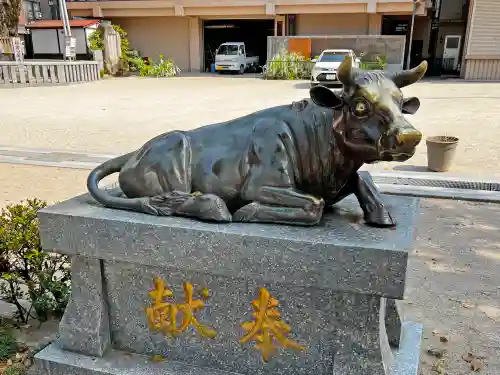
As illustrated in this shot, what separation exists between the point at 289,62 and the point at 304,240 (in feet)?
68.3

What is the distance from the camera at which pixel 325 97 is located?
2.13 metres

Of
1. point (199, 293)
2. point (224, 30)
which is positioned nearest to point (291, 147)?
point (199, 293)

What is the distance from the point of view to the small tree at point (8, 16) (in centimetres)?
2006

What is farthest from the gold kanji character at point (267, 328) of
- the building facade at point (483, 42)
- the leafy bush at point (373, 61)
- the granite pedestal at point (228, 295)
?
the building facade at point (483, 42)

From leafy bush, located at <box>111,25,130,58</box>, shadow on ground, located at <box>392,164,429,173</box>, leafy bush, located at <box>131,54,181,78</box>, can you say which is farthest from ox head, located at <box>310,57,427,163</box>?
leafy bush, located at <box>111,25,130,58</box>

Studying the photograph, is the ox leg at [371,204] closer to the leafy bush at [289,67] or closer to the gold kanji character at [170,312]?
the gold kanji character at [170,312]

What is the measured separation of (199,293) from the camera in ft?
8.01

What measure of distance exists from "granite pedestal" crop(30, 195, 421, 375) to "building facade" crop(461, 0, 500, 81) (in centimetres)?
2142

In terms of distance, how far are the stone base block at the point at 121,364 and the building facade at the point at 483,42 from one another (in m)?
21.5

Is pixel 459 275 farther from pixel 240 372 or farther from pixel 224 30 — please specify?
pixel 224 30

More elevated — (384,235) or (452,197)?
(384,235)

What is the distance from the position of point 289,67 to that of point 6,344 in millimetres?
20439

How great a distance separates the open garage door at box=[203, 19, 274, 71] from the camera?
1163 inches

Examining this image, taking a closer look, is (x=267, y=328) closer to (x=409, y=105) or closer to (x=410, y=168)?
(x=409, y=105)
